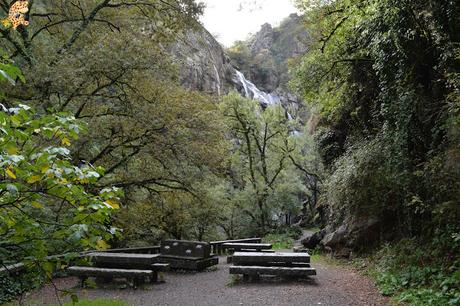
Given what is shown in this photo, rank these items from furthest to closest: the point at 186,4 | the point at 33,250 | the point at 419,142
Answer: the point at 186,4
the point at 419,142
the point at 33,250

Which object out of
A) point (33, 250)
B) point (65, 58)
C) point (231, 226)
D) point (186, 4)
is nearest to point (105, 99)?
point (65, 58)

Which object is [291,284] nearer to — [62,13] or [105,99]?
[105,99]

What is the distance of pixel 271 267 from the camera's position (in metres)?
9.45

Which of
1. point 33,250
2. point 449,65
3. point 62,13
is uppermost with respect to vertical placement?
point 62,13

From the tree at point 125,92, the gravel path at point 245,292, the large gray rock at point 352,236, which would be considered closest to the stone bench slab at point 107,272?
the gravel path at point 245,292

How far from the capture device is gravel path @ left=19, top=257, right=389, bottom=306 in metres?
7.57

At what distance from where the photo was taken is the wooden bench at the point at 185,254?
1184 cm

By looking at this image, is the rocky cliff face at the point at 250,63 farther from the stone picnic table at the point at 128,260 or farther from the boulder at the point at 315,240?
the boulder at the point at 315,240

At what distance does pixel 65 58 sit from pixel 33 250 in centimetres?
837

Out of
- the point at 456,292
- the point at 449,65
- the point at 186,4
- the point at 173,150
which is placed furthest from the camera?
the point at 186,4

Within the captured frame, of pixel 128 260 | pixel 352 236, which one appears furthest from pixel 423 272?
pixel 128 260

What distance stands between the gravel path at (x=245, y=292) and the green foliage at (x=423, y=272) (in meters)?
0.43

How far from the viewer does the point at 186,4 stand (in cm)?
1267

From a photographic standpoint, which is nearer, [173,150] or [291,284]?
[291,284]
